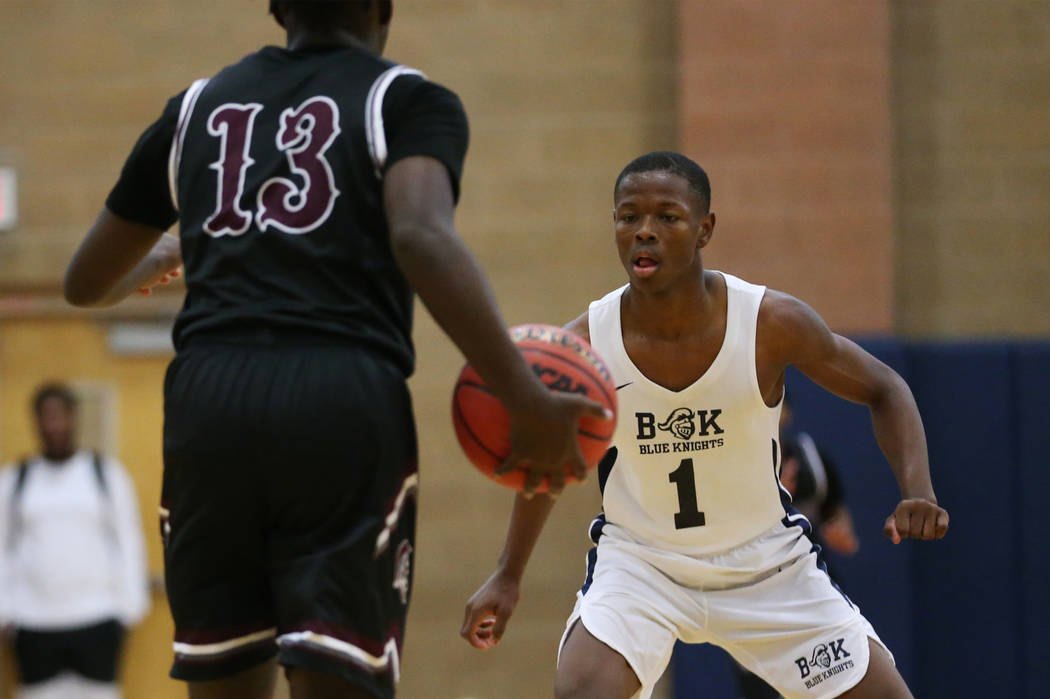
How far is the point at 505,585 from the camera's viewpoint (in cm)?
375

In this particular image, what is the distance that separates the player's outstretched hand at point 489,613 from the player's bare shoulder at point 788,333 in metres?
1.03

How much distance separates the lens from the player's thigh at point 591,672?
140 inches

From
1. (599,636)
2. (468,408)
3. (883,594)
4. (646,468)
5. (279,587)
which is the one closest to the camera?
(279,587)

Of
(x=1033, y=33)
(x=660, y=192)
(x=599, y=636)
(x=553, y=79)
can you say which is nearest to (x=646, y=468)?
(x=599, y=636)

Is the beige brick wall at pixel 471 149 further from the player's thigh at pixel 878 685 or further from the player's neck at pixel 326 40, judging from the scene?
the player's neck at pixel 326 40

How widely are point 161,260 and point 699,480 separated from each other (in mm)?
1735

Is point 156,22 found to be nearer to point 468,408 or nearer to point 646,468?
point 646,468

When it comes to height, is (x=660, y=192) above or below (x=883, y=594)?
above

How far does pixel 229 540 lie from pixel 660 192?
1.96 metres

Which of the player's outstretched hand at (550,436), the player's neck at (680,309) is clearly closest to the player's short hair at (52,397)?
the player's neck at (680,309)

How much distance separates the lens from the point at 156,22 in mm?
8086

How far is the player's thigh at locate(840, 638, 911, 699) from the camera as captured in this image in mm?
3604

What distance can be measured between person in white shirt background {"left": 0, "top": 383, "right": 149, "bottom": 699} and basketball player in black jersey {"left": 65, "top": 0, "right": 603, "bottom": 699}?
4.75m

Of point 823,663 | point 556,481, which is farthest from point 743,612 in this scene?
point 556,481
